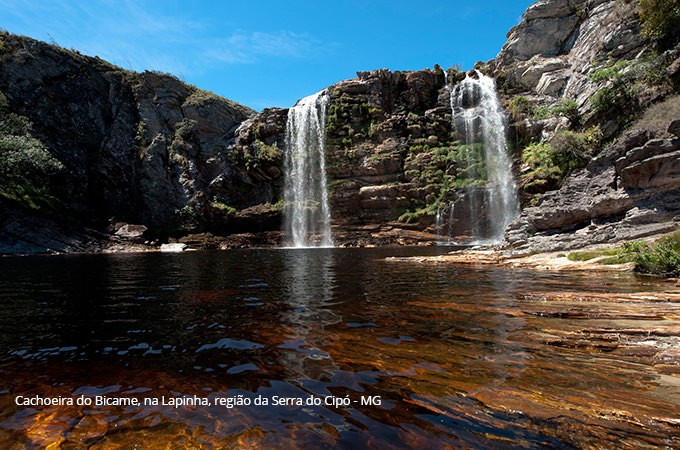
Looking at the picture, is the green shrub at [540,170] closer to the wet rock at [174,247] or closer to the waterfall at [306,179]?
the waterfall at [306,179]

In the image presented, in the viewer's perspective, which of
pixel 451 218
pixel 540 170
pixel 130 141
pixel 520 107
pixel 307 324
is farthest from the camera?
pixel 130 141

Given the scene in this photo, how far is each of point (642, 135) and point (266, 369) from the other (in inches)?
838

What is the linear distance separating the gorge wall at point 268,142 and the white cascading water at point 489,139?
3.27 ft

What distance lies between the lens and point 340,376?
3521 mm

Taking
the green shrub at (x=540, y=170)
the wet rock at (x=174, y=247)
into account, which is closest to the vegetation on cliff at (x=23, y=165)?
the wet rock at (x=174, y=247)

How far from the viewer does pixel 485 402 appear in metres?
2.80

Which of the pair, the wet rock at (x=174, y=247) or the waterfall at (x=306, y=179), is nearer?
the wet rock at (x=174, y=247)

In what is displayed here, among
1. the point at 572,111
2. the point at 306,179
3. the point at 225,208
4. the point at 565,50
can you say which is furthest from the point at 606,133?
the point at 225,208

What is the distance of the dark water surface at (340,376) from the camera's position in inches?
97.0

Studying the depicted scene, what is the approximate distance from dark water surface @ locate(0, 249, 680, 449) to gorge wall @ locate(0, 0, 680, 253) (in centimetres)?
2384

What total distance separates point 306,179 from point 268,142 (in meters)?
7.61

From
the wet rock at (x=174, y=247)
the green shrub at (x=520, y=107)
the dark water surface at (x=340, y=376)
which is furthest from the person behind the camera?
the wet rock at (x=174, y=247)

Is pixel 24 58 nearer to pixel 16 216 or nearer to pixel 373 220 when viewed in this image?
pixel 16 216

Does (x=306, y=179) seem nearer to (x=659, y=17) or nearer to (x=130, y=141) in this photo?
(x=130, y=141)
